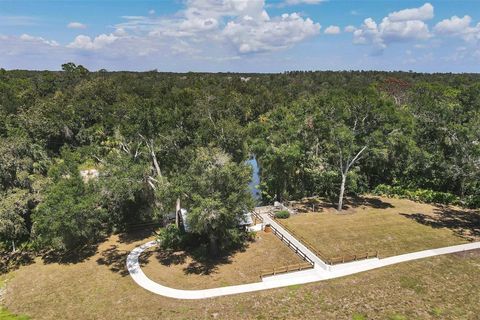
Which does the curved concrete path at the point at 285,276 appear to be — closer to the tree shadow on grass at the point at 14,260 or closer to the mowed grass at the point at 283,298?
the mowed grass at the point at 283,298

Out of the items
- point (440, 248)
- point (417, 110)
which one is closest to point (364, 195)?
point (440, 248)

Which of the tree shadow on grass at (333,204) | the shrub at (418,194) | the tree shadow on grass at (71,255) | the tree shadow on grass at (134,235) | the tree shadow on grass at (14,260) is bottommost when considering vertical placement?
the tree shadow on grass at (14,260)

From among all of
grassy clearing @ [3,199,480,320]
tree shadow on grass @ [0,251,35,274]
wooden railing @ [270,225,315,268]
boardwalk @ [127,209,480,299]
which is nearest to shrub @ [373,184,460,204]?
boardwalk @ [127,209,480,299]

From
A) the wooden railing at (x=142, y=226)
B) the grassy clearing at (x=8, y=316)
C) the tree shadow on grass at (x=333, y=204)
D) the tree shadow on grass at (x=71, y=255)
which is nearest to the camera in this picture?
the grassy clearing at (x=8, y=316)

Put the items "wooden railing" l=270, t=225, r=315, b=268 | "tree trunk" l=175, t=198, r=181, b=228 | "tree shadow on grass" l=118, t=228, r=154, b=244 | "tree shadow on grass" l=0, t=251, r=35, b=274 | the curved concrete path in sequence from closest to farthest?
the curved concrete path
"wooden railing" l=270, t=225, r=315, b=268
"tree shadow on grass" l=0, t=251, r=35, b=274
"tree shadow on grass" l=118, t=228, r=154, b=244
"tree trunk" l=175, t=198, r=181, b=228

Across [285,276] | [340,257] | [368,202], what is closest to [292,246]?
[340,257]

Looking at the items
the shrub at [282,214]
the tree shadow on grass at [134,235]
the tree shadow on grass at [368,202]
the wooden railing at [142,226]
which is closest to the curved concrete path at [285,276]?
the tree shadow on grass at [134,235]

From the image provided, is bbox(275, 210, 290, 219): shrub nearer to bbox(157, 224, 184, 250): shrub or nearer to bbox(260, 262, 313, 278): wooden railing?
bbox(260, 262, 313, 278): wooden railing
